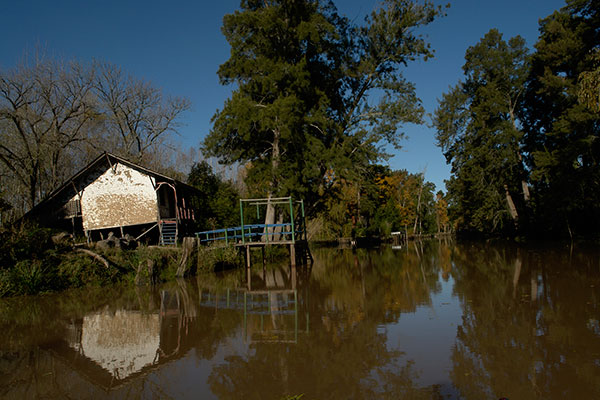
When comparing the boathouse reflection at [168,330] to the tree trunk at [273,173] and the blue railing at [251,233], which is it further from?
the tree trunk at [273,173]

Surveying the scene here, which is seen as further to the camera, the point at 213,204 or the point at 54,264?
the point at 213,204

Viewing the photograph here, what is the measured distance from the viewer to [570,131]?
27.2 meters

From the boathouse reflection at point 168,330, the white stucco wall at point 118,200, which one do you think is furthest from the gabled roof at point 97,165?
the boathouse reflection at point 168,330

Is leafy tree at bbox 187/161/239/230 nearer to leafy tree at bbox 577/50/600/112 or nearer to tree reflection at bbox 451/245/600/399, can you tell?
tree reflection at bbox 451/245/600/399

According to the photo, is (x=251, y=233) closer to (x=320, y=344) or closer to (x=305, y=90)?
(x=305, y=90)

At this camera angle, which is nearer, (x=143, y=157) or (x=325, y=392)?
(x=325, y=392)

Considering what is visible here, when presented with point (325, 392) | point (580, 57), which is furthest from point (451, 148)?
point (325, 392)

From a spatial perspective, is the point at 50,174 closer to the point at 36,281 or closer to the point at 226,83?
the point at 226,83

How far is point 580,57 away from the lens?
2848cm

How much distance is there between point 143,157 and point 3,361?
39363 millimetres

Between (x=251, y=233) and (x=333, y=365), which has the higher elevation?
(x=251, y=233)

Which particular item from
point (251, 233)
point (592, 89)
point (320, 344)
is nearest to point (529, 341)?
point (320, 344)

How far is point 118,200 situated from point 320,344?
2281 centimetres

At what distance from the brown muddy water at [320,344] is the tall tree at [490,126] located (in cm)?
2490
